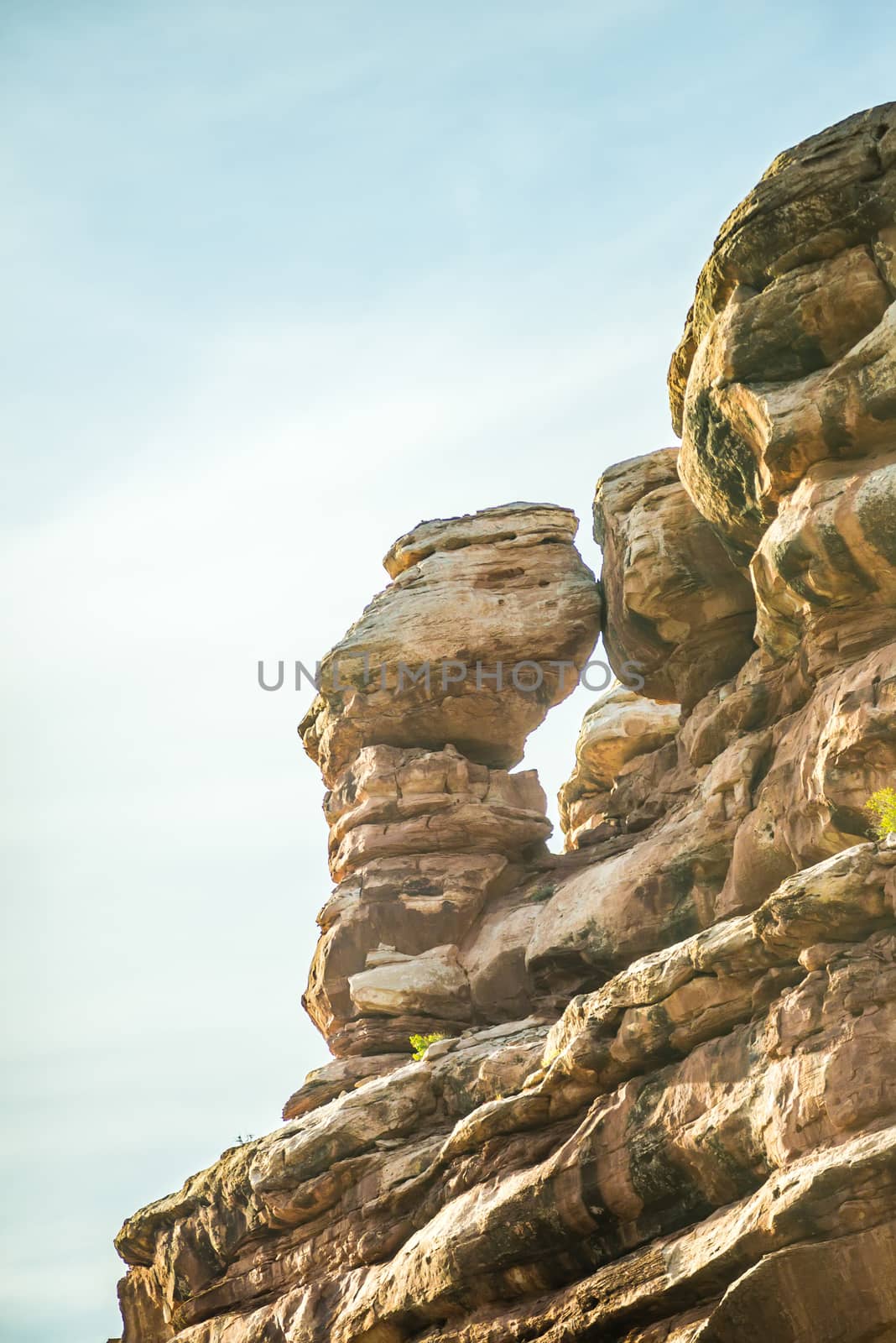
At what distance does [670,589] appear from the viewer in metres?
44.5

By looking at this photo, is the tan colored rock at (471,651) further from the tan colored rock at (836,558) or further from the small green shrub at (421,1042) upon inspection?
the tan colored rock at (836,558)

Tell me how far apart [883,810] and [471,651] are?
19.4 metres

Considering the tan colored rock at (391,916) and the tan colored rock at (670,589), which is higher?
the tan colored rock at (670,589)

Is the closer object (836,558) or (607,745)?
(836,558)

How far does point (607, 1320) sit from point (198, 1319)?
58.4ft

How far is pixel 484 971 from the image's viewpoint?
45094mm

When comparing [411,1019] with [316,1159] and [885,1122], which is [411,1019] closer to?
[316,1159]

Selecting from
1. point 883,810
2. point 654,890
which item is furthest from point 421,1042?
point 883,810

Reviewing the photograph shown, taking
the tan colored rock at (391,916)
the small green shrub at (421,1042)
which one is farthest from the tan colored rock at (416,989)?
the small green shrub at (421,1042)

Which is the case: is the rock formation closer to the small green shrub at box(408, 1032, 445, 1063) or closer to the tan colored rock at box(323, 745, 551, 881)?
the tan colored rock at box(323, 745, 551, 881)

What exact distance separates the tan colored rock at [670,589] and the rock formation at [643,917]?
0.34 feet

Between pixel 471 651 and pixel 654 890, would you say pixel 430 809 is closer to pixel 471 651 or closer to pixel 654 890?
pixel 471 651

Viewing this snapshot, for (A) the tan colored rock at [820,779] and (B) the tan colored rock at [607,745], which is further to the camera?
(B) the tan colored rock at [607,745]

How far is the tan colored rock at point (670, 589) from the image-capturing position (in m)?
44.3
